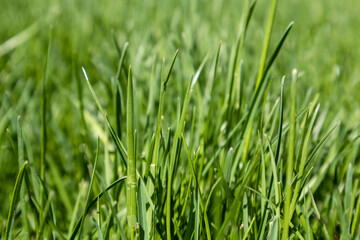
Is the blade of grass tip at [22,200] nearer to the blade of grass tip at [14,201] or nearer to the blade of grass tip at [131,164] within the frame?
the blade of grass tip at [14,201]

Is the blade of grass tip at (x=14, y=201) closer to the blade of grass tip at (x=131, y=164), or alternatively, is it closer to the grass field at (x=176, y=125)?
the grass field at (x=176, y=125)

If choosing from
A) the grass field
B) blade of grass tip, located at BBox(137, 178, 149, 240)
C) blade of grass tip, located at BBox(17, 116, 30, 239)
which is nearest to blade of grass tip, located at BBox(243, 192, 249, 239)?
the grass field

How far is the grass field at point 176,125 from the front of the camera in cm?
56

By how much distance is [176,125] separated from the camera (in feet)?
2.45

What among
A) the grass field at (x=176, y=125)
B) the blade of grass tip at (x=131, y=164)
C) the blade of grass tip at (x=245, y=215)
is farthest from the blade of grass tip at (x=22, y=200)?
the blade of grass tip at (x=245, y=215)

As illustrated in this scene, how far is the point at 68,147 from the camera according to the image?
3.17ft

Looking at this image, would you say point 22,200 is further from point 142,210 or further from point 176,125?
point 176,125

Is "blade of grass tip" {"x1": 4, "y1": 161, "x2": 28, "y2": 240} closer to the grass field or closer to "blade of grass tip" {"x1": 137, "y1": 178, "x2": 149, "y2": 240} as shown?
the grass field

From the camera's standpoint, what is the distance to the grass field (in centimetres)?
56

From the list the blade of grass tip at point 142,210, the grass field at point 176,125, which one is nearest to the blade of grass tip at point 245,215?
the grass field at point 176,125

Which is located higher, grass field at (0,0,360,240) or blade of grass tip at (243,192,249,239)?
grass field at (0,0,360,240)

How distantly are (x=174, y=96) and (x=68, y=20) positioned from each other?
36.3 inches

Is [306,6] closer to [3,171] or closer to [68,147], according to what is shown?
[68,147]

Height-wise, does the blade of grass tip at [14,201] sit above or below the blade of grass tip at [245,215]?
above
